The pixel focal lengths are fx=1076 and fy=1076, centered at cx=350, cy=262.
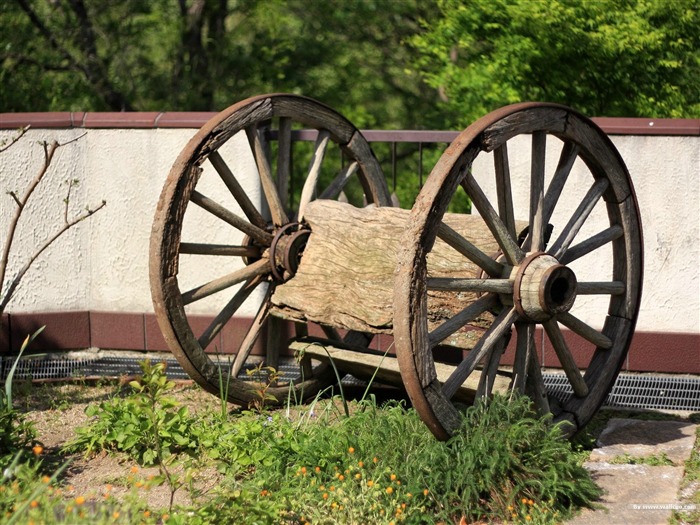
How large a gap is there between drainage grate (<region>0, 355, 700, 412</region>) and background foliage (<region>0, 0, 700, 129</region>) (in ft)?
7.64

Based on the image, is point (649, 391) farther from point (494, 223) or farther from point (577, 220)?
point (494, 223)

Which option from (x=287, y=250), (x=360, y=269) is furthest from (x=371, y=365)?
(x=287, y=250)

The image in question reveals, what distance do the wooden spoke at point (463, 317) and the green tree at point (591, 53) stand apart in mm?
3180

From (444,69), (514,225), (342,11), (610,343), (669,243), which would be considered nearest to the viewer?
(514,225)

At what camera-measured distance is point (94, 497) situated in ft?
15.1

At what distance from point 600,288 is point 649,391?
51.1 inches

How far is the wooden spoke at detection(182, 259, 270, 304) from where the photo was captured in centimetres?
569

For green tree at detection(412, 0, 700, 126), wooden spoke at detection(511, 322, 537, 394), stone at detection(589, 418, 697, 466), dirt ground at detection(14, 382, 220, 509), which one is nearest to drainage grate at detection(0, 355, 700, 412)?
dirt ground at detection(14, 382, 220, 509)

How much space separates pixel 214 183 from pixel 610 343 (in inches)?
112

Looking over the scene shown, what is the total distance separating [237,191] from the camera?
229 inches

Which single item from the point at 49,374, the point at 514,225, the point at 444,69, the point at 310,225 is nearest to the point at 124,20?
the point at 444,69

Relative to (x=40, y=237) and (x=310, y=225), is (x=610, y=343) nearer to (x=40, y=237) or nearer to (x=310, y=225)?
(x=310, y=225)

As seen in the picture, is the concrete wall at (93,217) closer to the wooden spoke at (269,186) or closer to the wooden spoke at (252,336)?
the wooden spoke at (269,186)

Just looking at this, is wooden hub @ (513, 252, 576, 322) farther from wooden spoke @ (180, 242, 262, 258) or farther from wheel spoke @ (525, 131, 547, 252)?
wooden spoke @ (180, 242, 262, 258)
